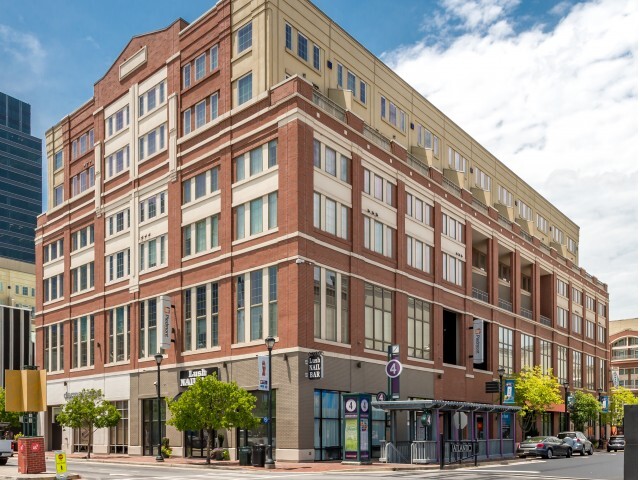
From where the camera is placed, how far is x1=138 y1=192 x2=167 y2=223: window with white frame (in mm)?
56041

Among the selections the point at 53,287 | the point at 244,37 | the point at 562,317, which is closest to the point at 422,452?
the point at 244,37

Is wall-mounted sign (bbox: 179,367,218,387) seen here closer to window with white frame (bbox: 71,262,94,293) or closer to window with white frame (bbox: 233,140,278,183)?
window with white frame (bbox: 233,140,278,183)

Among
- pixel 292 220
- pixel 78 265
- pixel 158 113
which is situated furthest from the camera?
pixel 78 265

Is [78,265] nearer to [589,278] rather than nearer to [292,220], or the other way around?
[292,220]

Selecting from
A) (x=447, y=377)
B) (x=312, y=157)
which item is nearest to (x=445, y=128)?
(x=447, y=377)

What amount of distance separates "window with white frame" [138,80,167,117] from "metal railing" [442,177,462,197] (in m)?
22.1

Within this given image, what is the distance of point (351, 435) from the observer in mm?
40969

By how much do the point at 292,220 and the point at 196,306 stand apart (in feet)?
35.6

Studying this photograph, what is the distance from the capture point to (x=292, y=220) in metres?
44.7

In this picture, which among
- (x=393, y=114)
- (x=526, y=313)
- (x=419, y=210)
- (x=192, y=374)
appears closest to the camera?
(x=192, y=374)

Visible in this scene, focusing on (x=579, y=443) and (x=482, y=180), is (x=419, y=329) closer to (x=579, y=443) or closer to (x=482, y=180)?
(x=579, y=443)

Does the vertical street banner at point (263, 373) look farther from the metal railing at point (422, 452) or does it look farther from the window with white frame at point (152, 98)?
the window with white frame at point (152, 98)

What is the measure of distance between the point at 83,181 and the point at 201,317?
74.2 feet

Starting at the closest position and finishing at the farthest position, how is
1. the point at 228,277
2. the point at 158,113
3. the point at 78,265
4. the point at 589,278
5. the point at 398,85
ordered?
the point at 228,277
the point at 158,113
the point at 398,85
the point at 78,265
the point at 589,278
